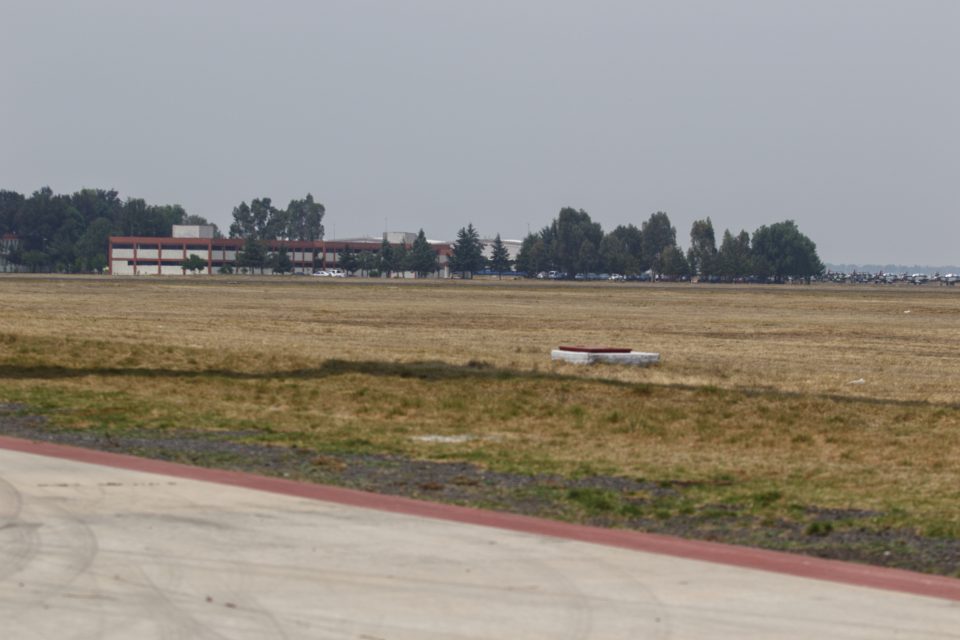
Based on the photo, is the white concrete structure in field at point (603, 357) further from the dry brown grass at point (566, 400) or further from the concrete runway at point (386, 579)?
the concrete runway at point (386, 579)

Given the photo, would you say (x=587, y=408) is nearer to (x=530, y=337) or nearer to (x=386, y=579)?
(x=386, y=579)

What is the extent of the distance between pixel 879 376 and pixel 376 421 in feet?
48.7

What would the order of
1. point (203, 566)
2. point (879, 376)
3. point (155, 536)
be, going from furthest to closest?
point (879, 376), point (155, 536), point (203, 566)

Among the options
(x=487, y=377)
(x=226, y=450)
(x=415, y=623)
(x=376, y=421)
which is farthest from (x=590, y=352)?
(x=415, y=623)

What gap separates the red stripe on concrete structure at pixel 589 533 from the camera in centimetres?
1041

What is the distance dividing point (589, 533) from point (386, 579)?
263 cm

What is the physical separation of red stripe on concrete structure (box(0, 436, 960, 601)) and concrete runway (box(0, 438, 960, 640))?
4 centimetres

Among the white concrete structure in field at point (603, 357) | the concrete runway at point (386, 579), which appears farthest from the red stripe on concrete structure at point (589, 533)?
the white concrete structure in field at point (603, 357)

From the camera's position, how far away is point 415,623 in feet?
28.6

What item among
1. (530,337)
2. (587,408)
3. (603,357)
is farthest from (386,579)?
(530,337)

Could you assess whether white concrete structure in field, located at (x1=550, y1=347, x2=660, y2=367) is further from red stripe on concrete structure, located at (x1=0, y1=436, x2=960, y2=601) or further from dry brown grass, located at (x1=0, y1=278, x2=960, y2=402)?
red stripe on concrete structure, located at (x1=0, y1=436, x2=960, y2=601)

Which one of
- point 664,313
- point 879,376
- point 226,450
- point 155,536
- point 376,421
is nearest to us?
point 155,536

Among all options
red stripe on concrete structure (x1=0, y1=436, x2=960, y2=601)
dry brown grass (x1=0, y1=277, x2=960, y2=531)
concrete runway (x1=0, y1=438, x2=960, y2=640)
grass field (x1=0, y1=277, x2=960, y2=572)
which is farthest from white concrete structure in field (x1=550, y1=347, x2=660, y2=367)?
concrete runway (x1=0, y1=438, x2=960, y2=640)

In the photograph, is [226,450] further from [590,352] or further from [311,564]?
[590,352]
